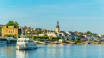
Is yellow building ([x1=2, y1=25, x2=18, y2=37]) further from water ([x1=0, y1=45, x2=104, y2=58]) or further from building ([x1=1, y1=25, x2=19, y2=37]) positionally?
water ([x1=0, y1=45, x2=104, y2=58])

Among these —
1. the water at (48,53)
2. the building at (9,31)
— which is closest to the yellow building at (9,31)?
the building at (9,31)

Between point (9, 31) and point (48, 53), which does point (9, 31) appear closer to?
point (9, 31)

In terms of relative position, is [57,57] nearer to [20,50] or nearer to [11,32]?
[20,50]

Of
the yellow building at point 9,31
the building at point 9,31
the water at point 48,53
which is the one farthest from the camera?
the yellow building at point 9,31

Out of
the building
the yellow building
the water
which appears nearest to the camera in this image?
the water

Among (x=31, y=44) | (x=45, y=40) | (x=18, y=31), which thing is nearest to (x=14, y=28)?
(x=18, y=31)

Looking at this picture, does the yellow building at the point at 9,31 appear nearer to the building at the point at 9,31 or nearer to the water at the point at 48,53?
the building at the point at 9,31

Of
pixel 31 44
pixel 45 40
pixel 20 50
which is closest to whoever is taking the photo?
pixel 20 50

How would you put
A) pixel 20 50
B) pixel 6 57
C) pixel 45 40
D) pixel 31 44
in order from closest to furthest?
pixel 6 57
pixel 20 50
pixel 31 44
pixel 45 40

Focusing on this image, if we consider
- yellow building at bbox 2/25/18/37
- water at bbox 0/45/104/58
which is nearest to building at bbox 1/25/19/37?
yellow building at bbox 2/25/18/37

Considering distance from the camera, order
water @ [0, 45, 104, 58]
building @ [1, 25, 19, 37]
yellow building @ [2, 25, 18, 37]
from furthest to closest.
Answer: yellow building @ [2, 25, 18, 37] → building @ [1, 25, 19, 37] → water @ [0, 45, 104, 58]

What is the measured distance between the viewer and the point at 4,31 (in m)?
187

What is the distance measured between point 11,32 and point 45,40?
21403 millimetres

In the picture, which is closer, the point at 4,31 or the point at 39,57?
the point at 39,57
